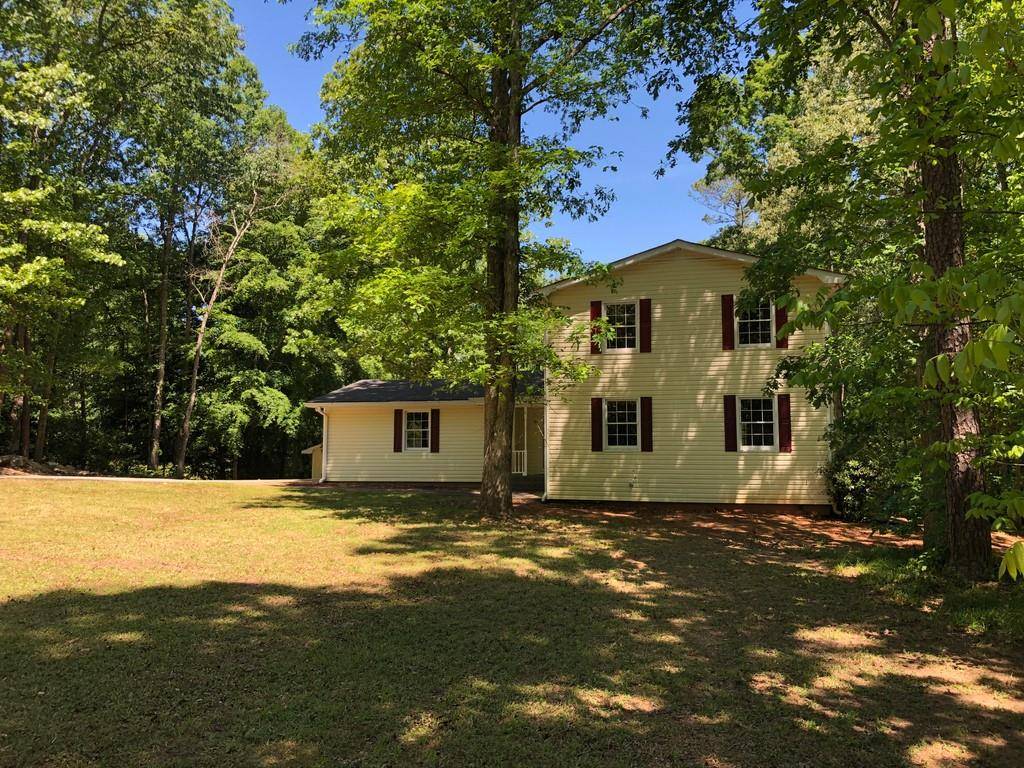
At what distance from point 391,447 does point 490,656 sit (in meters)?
15.4

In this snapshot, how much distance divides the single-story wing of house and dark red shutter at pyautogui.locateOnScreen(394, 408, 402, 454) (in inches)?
203

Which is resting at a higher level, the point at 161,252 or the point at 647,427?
the point at 161,252

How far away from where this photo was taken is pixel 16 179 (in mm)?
18516

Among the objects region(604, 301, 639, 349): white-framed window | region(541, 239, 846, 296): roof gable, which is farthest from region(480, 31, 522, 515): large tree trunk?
region(604, 301, 639, 349): white-framed window

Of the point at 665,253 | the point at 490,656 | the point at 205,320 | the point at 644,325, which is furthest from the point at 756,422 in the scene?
the point at 205,320

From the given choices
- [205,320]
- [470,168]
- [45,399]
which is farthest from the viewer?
[205,320]

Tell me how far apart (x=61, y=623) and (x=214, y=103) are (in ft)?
79.6

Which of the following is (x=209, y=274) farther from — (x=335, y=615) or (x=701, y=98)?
(x=335, y=615)

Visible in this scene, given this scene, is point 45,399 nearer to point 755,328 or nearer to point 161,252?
point 161,252

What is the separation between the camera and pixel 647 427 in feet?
50.7

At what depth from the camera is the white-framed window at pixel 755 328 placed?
49.0 feet

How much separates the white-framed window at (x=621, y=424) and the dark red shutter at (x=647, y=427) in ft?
0.49

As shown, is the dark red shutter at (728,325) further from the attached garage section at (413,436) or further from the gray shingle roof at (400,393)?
the attached garage section at (413,436)

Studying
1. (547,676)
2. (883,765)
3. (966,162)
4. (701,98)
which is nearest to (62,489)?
(547,676)
